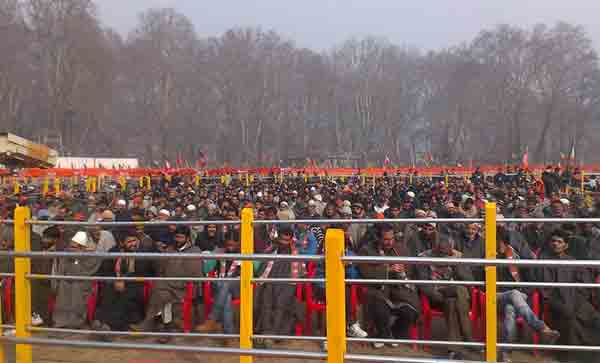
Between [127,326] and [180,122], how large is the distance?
5129 centimetres

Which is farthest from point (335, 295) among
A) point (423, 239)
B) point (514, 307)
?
point (423, 239)

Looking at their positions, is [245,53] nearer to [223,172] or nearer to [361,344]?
[223,172]

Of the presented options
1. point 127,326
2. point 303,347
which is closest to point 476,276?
point 303,347

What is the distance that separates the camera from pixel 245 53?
55.7m

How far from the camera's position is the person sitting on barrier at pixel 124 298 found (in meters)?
5.15

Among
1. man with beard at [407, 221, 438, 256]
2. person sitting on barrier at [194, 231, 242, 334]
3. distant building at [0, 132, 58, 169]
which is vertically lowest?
person sitting on barrier at [194, 231, 242, 334]

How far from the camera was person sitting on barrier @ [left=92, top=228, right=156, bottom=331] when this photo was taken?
5152mm

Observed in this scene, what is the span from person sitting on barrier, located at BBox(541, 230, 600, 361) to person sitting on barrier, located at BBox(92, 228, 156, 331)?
4094 mm

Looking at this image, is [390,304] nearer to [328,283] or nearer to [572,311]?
[572,311]

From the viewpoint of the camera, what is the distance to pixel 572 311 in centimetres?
451

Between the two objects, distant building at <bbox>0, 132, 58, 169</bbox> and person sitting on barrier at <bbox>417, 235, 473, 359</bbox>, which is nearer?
person sitting on barrier at <bbox>417, 235, 473, 359</bbox>

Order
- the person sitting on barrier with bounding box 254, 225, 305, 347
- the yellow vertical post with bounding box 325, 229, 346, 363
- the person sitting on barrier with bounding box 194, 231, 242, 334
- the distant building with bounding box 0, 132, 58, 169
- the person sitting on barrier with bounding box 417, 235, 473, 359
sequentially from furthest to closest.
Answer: the distant building with bounding box 0, 132, 58, 169, the person sitting on barrier with bounding box 194, 231, 242, 334, the person sitting on barrier with bounding box 254, 225, 305, 347, the person sitting on barrier with bounding box 417, 235, 473, 359, the yellow vertical post with bounding box 325, 229, 346, 363

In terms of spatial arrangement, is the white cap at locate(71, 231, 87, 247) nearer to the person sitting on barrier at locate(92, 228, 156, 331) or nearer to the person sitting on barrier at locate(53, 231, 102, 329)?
the person sitting on barrier at locate(53, 231, 102, 329)

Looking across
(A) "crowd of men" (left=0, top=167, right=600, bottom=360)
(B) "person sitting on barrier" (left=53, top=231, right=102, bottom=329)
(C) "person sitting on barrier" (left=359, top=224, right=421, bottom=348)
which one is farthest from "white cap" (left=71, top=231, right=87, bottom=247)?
(C) "person sitting on barrier" (left=359, top=224, right=421, bottom=348)
